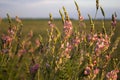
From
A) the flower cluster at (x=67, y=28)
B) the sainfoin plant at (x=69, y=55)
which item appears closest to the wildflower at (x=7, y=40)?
the sainfoin plant at (x=69, y=55)

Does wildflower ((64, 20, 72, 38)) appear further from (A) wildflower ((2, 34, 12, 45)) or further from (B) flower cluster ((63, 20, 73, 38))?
(A) wildflower ((2, 34, 12, 45))

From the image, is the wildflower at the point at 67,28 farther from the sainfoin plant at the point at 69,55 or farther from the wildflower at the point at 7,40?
the wildflower at the point at 7,40

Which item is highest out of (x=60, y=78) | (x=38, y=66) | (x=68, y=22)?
(x=68, y=22)

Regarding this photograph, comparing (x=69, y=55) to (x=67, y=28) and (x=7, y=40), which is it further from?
(x=7, y=40)

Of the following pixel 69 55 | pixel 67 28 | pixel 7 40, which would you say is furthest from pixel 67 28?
pixel 7 40

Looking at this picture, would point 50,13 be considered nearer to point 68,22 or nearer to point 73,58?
point 68,22

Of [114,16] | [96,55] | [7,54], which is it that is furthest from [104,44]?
[7,54]

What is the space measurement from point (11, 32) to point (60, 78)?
1.69m

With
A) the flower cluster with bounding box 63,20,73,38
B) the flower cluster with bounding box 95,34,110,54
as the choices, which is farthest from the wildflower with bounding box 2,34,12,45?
the flower cluster with bounding box 95,34,110,54

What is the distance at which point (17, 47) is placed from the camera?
209 inches

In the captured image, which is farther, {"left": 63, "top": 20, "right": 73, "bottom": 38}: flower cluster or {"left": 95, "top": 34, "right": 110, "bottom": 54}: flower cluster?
{"left": 63, "top": 20, "right": 73, "bottom": 38}: flower cluster

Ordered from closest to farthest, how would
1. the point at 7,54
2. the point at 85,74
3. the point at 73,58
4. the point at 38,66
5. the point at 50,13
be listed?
the point at 85,74
the point at 38,66
the point at 50,13
the point at 73,58
the point at 7,54

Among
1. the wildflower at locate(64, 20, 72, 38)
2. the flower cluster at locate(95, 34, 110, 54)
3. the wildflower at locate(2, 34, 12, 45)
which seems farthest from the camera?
the wildflower at locate(2, 34, 12, 45)

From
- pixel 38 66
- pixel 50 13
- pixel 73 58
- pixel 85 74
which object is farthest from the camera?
pixel 73 58
